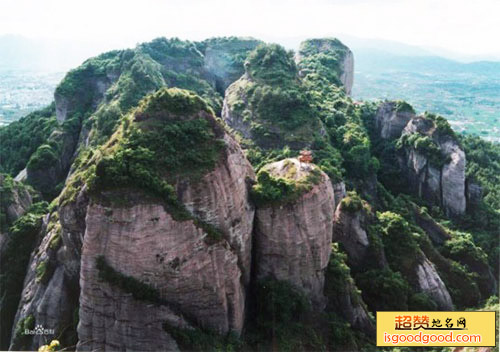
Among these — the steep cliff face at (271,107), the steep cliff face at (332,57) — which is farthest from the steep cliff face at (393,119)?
the steep cliff face at (332,57)

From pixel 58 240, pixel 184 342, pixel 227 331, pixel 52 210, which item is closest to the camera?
pixel 184 342

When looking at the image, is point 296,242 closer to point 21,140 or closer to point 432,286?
point 432,286

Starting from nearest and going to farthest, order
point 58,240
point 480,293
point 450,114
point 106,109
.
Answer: point 58,240 → point 480,293 → point 106,109 → point 450,114

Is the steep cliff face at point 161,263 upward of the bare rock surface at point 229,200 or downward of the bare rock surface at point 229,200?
downward

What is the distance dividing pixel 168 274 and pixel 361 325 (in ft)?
49.1

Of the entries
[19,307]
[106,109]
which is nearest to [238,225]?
[19,307]

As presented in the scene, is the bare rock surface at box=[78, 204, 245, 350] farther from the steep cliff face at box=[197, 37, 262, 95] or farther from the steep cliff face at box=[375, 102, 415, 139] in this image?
the steep cliff face at box=[197, 37, 262, 95]

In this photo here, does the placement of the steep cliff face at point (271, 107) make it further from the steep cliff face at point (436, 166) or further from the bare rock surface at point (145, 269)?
the bare rock surface at point (145, 269)

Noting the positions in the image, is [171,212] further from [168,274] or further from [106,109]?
[106,109]

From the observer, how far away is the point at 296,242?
2822 centimetres

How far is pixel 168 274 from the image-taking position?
76.8 feet

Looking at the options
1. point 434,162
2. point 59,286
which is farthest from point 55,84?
point 59,286

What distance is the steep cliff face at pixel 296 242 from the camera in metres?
28.1

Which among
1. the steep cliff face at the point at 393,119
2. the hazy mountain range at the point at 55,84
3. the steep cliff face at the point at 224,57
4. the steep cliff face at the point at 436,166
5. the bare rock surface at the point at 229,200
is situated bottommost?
the bare rock surface at the point at 229,200
